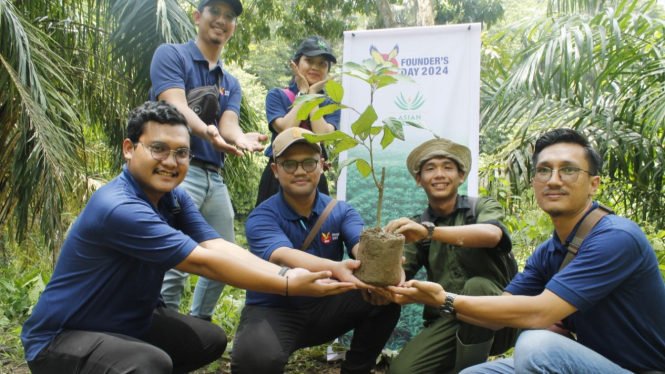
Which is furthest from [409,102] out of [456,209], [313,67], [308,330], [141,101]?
[141,101]

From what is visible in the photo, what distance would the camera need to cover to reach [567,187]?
229 cm

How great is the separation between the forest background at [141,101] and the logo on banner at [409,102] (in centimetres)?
154

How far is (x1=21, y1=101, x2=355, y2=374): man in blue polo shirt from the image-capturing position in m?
2.19

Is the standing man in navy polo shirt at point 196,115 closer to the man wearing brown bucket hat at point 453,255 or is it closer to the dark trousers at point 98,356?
the dark trousers at point 98,356

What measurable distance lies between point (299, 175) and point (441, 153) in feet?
2.66

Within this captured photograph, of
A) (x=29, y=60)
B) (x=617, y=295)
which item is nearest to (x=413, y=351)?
Answer: (x=617, y=295)

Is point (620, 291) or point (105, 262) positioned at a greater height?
point (105, 262)

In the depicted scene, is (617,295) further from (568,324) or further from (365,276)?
(365,276)

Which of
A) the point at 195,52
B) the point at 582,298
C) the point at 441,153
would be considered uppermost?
the point at 195,52

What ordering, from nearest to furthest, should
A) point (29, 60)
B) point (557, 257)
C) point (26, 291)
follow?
point (557, 257) < point (29, 60) < point (26, 291)

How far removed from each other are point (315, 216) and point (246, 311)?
0.66 m

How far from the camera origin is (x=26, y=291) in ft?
16.6

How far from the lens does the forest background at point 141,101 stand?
13.4 feet

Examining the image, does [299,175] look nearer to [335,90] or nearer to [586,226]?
[335,90]
